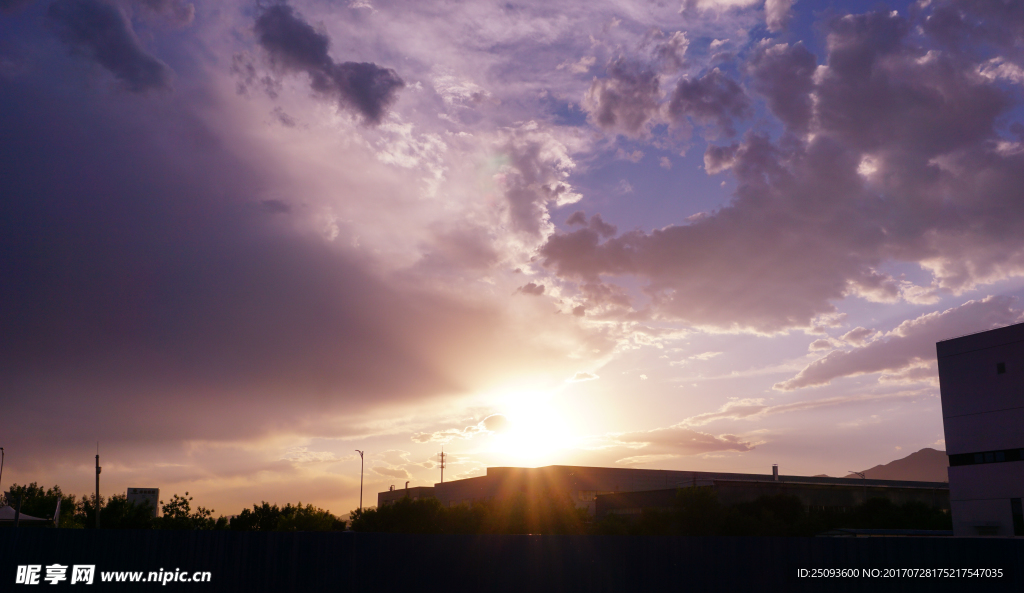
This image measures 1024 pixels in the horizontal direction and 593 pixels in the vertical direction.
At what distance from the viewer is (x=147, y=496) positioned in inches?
4651

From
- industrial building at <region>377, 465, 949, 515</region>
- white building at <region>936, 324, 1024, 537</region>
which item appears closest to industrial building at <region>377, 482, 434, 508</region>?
industrial building at <region>377, 465, 949, 515</region>

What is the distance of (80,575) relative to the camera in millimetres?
20391

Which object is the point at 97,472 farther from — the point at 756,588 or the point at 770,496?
the point at 770,496

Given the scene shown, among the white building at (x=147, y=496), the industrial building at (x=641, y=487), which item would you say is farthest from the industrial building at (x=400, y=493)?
the white building at (x=147, y=496)

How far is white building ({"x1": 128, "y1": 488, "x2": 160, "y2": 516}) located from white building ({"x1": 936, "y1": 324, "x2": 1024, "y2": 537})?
111317mm

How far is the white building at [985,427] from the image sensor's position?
172ft

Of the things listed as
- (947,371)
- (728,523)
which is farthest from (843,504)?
(947,371)

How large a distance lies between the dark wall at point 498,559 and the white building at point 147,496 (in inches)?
4143

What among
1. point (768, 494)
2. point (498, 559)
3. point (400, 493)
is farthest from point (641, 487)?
point (498, 559)

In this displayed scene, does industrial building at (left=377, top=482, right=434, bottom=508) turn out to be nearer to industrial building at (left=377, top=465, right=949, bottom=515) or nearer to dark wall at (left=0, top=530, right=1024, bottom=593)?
industrial building at (left=377, top=465, right=949, bottom=515)

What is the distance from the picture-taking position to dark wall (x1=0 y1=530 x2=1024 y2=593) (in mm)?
21109

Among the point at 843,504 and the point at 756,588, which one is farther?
the point at 843,504

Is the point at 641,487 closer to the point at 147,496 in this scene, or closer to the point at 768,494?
the point at 768,494

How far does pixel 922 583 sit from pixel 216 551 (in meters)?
28.2
